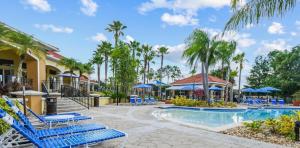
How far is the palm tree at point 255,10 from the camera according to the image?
6738mm

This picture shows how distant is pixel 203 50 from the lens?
2214 centimetres

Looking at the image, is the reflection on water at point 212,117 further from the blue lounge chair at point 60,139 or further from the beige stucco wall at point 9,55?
the beige stucco wall at point 9,55

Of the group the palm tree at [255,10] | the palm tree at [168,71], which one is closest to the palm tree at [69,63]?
the palm tree at [255,10]

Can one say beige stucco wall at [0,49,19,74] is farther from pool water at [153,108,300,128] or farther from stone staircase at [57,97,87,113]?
pool water at [153,108,300,128]

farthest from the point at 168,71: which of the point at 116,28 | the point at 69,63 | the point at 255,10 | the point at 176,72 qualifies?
the point at 255,10

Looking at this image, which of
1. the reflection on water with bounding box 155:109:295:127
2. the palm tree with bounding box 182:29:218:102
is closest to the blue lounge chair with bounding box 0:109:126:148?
the reflection on water with bounding box 155:109:295:127

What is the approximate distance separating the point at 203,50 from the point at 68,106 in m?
13.2

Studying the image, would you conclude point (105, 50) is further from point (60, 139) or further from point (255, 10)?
point (60, 139)

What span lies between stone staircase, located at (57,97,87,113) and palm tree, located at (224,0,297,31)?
39.4ft

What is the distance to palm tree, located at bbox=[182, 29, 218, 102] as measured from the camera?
22.0m

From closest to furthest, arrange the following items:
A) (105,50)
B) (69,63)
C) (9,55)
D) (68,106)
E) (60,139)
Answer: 1. (60,139)
2. (68,106)
3. (9,55)
4. (69,63)
5. (105,50)

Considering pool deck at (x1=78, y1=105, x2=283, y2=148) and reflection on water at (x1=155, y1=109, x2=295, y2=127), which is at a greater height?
pool deck at (x1=78, y1=105, x2=283, y2=148)

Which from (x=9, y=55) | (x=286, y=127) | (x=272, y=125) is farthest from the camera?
(x=9, y=55)

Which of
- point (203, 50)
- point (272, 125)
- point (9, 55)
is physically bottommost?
point (272, 125)
